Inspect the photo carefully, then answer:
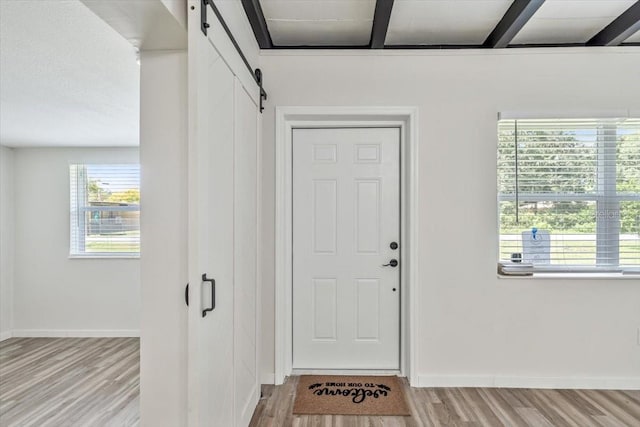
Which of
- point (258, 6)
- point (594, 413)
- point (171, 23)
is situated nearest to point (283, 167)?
point (258, 6)

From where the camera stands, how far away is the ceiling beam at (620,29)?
2.23 metres

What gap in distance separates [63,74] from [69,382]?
2537mm

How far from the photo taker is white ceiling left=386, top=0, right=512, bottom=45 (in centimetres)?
218

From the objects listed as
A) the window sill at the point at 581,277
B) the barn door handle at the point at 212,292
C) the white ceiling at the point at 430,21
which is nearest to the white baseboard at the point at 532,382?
the window sill at the point at 581,277

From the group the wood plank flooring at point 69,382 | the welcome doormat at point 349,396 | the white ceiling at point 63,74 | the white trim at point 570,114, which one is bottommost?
the wood plank flooring at point 69,382

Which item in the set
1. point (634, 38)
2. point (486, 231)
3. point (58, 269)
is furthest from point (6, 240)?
point (634, 38)

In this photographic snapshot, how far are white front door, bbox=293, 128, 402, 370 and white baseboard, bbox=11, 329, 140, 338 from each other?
2565 mm

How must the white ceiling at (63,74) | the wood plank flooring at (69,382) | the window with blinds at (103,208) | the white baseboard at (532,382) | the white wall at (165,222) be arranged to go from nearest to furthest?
the white wall at (165,222), the white ceiling at (63,74), the wood plank flooring at (69,382), the white baseboard at (532,382), the window with blinds at (103,208)

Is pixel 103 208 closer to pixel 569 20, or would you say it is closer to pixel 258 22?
pixel 258 22

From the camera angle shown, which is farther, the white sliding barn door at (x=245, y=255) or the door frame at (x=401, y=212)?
the door frame at (x=401, y=212)

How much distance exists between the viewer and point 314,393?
2523 millimetres

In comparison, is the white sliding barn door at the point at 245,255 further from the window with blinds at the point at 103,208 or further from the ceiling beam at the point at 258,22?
the window with blinds at the point at 103,208

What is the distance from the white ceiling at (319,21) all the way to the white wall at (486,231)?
166 mm

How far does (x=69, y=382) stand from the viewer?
305 cm
